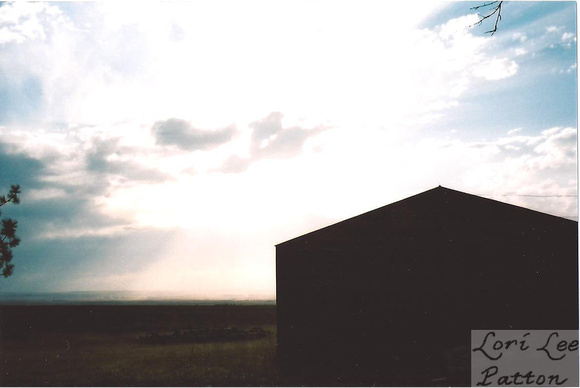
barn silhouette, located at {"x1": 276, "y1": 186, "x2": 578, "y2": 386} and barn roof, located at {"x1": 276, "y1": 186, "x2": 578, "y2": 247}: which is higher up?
barn roof, located at {"x1": 276, "y1": 186, "x2": 578, "y2": 247}

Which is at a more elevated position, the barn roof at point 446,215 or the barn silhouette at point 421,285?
the barn roof at point 446,215

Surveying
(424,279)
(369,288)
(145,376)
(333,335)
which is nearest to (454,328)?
(424,279)

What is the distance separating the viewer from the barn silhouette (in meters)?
16.4

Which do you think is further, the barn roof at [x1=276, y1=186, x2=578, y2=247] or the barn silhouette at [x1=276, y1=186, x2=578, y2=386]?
the barn roof at [x1=276, y1=186, x2=578, y2=247]

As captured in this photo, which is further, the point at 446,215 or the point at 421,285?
the point at 446,215

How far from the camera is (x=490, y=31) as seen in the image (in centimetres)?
706

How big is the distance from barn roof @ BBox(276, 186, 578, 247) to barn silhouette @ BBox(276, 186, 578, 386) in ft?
0.13

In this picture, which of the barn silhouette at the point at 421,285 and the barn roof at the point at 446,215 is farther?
the barn roof at the point at 446,215

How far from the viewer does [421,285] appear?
55.3 ft

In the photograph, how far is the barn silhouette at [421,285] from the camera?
16375mm

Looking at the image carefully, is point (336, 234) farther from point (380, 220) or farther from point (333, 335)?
point (333, 335)

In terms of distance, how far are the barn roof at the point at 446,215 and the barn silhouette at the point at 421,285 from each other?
40 mm

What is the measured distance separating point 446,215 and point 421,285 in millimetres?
2946

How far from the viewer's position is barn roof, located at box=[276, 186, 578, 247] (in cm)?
1705
